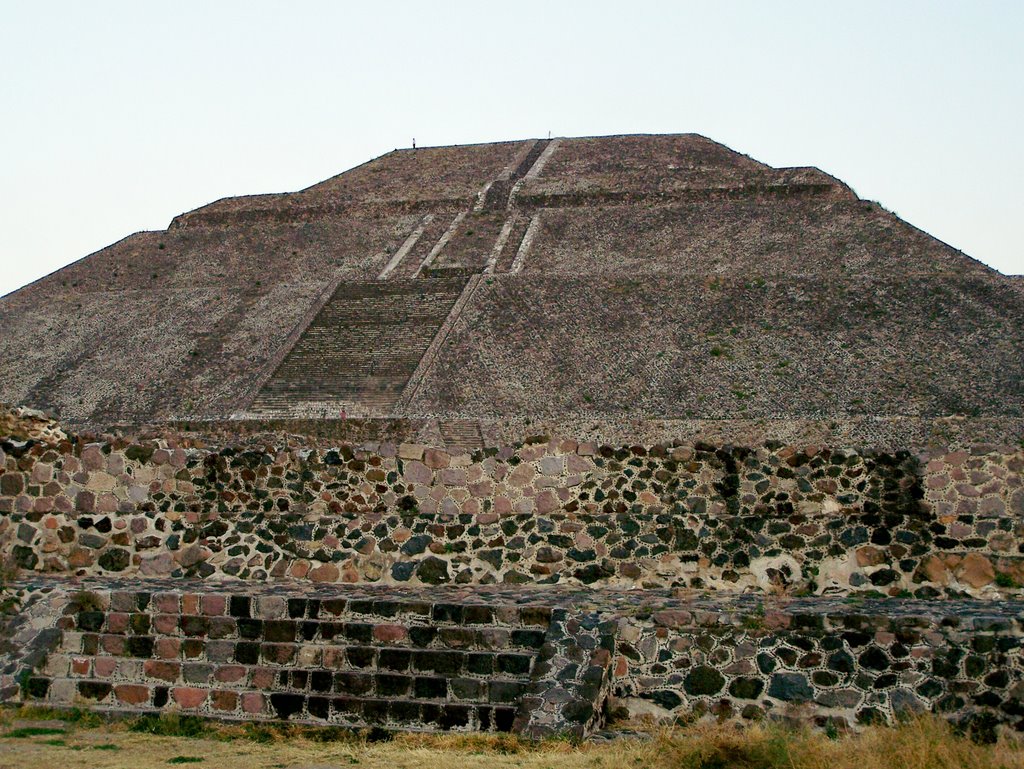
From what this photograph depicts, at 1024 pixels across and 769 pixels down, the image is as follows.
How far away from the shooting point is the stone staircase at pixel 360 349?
2516 centimetres

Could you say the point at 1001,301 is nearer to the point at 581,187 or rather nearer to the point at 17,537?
the point at 581,187

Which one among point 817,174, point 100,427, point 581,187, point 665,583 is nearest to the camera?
point 665,583

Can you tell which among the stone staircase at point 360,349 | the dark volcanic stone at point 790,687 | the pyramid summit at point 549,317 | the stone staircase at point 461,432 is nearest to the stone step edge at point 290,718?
the dark volcanic stone at point 790,687

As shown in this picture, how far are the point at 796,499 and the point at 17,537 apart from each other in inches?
264

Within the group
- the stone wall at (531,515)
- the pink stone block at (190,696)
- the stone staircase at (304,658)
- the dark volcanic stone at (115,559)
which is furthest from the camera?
the dark volcanic stone at (115,559)

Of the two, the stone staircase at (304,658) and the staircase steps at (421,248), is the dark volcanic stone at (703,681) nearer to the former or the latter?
the stone staircase at (304,658)

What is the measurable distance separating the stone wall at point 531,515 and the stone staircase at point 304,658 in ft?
5.75

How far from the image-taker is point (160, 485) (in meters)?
11.3

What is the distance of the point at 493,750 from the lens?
7.24 meters

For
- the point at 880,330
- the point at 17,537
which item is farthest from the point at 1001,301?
the point at 17,537

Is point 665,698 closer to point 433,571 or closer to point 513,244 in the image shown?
point 433,571

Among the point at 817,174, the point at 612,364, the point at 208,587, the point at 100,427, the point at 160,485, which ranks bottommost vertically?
the point at 208,587

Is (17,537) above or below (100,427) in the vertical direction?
below

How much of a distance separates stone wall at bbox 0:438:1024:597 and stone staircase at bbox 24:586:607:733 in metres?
1.75
